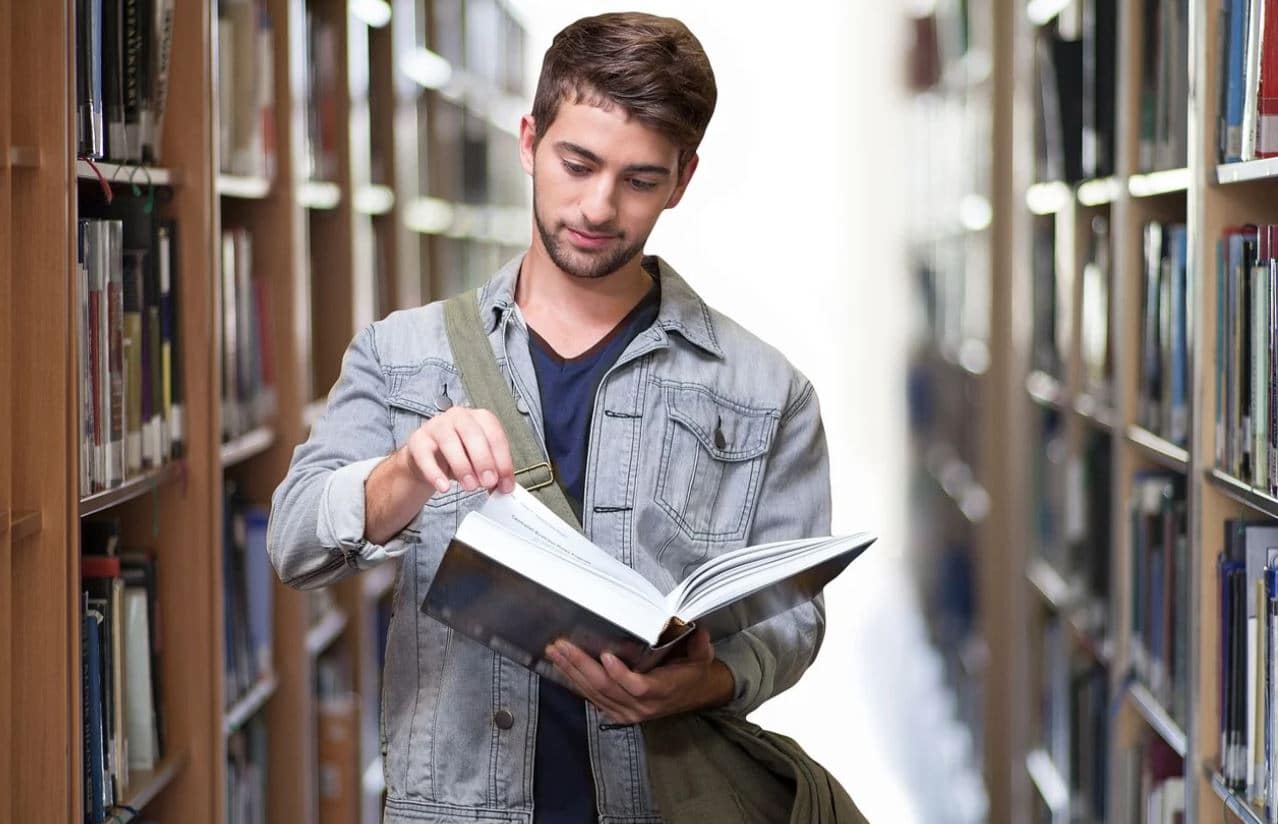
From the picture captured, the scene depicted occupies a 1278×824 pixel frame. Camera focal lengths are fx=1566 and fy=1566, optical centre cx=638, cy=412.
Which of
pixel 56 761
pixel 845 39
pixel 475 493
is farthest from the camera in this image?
pixel 845 39

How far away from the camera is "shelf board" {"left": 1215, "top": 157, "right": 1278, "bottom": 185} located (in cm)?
177

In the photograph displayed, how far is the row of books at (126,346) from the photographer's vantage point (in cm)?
189

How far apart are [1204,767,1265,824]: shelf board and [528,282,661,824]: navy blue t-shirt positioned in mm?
847

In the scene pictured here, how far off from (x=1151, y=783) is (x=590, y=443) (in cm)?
151

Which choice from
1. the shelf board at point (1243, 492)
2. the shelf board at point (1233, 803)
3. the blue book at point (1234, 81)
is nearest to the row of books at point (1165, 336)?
the shelf board at point (1243, 492)

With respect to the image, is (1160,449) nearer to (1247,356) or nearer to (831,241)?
(1247,356)

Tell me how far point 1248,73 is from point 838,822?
1125mm

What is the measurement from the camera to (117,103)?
2.02m

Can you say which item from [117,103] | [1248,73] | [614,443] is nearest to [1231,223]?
[1248,73]

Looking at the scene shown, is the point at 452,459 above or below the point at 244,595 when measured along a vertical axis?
above

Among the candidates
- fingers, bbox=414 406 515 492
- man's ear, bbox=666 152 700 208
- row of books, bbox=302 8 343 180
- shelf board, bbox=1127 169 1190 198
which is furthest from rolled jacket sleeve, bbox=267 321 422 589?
row of books, bbox=302 8 343 180

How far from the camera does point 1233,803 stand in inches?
74.5

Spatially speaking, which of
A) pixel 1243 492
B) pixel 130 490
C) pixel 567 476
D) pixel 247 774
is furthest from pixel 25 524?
pixel 1243 492

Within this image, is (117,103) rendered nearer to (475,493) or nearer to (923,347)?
(475,493)
